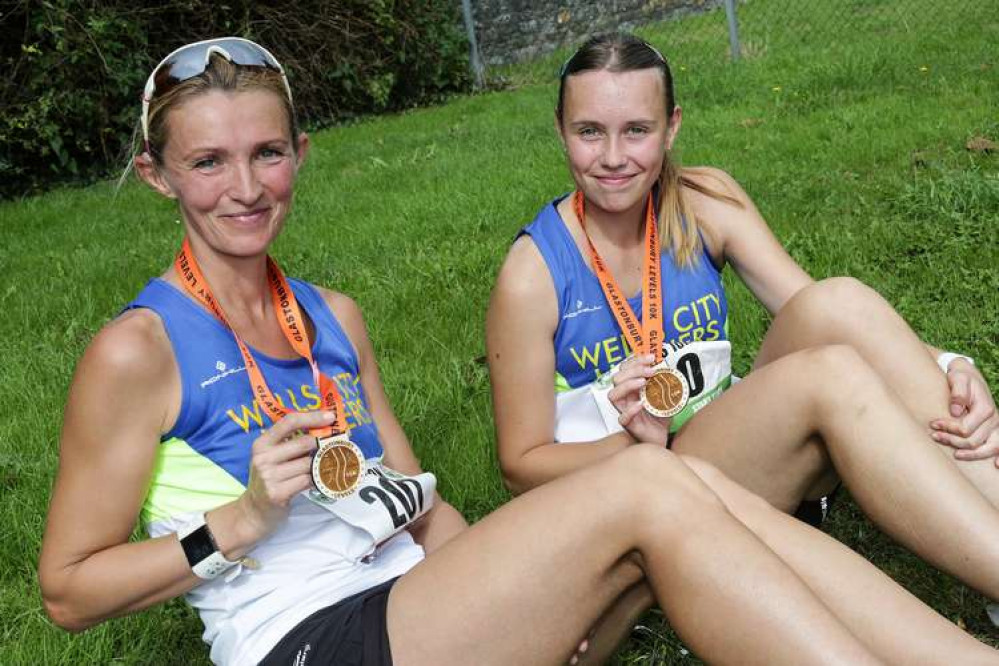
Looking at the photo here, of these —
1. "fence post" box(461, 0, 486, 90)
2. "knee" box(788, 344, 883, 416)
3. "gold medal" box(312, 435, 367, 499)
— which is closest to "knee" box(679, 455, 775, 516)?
"knee" box(788, 344, 883, 416)

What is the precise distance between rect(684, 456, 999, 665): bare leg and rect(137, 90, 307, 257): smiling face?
1.15 metres

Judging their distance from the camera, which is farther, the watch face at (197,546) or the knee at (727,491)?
the knee at (727,491)

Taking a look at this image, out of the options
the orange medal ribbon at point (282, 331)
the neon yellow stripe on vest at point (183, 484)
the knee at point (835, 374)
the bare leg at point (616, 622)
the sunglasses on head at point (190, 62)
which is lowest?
the bare leg at point (616, 622)

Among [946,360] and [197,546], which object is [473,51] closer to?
[946,360]

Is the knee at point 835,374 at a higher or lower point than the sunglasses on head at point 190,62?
lower

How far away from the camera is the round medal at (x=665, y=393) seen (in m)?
2.59

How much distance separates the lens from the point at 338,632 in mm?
2090

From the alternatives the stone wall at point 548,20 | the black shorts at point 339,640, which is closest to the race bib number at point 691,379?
the black shorts at point 339,640

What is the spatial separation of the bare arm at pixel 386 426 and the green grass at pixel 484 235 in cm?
64

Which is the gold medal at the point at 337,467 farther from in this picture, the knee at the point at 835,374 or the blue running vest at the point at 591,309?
the knee at the point at 835,374

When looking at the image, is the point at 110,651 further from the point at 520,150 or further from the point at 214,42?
the point at 520,150

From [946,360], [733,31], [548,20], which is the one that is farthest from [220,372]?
[548,20]

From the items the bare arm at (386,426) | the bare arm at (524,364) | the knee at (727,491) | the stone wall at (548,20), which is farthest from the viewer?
the stone wall at (548,20)

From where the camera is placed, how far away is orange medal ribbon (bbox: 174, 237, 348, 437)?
229 centimetres
